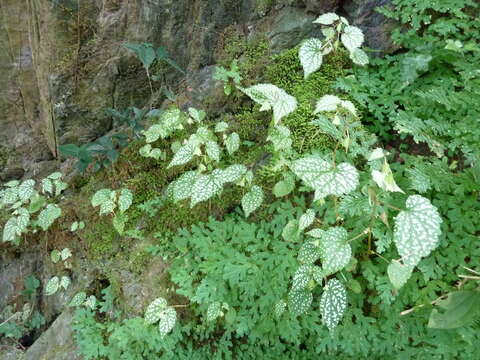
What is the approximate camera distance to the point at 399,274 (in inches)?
61.9

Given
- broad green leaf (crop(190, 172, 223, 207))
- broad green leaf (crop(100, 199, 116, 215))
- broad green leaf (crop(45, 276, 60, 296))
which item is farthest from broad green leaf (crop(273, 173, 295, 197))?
broad green leaf (crop(45, 276, 60, 296))

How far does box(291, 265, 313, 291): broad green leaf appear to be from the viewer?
1.94 metres

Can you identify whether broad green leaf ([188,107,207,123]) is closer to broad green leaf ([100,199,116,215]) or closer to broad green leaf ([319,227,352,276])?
broad green leaf ([100,199,116,215])

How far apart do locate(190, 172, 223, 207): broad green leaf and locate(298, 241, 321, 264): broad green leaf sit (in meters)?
0.68

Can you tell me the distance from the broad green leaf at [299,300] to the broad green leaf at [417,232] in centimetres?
67

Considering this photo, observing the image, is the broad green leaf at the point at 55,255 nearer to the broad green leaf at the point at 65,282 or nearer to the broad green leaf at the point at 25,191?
the broad green leaf at the point at 65,282

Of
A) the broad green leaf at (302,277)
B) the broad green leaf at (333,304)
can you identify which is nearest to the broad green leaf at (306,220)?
the broad green leaf at (302,277)

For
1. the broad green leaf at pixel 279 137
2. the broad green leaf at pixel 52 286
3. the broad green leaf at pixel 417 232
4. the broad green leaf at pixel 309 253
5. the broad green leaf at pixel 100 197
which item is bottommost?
the broad green leaf at pixel 52 286

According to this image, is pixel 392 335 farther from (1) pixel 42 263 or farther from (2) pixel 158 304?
(1) pixel 42 263

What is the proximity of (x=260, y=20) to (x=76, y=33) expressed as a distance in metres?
1.98

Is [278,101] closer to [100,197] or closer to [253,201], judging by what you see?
[253,201]

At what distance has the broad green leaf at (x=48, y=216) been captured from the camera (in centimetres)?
320

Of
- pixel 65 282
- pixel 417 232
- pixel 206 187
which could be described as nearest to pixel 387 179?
pixel 417 232

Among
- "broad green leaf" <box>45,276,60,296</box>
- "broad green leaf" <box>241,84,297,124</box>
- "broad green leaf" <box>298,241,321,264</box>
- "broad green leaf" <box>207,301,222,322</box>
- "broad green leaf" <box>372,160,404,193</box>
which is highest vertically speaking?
"broad green leaf" <box>241,84,297,124</box>
